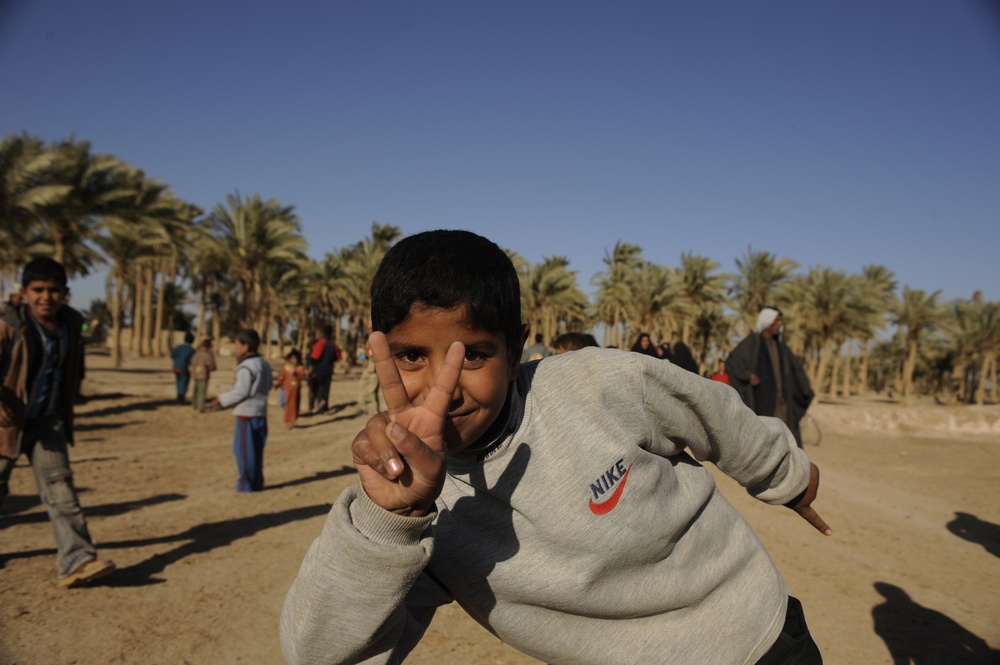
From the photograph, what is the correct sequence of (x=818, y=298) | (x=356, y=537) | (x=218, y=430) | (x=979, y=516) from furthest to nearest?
(x=818, y=298)
(x=218, y=430)
(x=979, y=516)
(x=356, y=537)

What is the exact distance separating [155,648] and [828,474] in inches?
388

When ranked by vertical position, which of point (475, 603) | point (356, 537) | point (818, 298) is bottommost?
point (475, 603)

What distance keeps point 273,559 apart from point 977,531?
7.44m

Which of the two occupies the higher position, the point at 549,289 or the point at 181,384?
the point at 549,289

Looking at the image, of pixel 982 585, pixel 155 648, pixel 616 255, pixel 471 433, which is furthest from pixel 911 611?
pixel 616 255

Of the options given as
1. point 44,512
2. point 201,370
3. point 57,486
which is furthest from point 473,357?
point 201,370

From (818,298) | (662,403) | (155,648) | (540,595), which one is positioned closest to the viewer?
(540,595)

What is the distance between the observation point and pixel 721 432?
1.73 m

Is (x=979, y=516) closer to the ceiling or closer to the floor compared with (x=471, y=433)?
closer to the floor

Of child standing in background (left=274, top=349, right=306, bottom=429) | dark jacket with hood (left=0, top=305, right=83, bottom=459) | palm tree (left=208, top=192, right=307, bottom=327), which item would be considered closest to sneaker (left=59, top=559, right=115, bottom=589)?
dark jacket with hood (left=0, top=305, right=83, bottom=459)

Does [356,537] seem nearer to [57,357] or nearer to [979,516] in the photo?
[57,357]

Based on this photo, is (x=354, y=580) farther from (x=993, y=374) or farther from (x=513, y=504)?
(x=993, y=374)

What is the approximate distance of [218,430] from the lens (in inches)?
523

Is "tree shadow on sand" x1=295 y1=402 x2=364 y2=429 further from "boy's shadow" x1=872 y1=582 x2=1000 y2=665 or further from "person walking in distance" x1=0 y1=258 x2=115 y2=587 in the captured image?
"boy's shadow" x1=872 y1=582 x2=1000 y2=665
